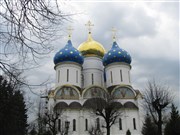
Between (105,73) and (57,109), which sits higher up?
(105,73)

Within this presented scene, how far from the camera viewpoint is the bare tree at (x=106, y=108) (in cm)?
2528

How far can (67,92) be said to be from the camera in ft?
119

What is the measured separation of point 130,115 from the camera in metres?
34.3

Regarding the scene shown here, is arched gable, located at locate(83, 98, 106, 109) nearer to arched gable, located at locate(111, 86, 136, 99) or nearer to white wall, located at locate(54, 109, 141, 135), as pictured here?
white wall, located at locate(54, 109, 141, 135)

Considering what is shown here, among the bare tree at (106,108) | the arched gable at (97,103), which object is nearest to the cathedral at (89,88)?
the arched gable at (97,103)

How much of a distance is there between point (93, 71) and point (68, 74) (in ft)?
18.3

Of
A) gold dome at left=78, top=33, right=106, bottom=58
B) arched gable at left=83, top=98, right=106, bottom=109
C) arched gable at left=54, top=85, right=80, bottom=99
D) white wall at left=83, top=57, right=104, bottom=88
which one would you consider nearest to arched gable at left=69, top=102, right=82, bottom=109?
arched gable at left=54, top=85, right=80, bottom=99

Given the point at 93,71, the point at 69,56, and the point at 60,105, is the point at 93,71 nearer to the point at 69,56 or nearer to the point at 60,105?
the point at 69,56

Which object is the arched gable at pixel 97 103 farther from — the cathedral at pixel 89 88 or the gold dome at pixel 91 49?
the gold dome at pixel 91 49

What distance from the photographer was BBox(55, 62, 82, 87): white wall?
3788cm

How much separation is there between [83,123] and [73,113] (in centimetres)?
202

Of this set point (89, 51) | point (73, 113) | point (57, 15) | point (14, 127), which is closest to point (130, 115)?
point (73, 113)

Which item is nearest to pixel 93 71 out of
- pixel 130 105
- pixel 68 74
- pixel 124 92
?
pixel 68 74

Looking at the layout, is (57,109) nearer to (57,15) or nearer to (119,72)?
(119,72)
